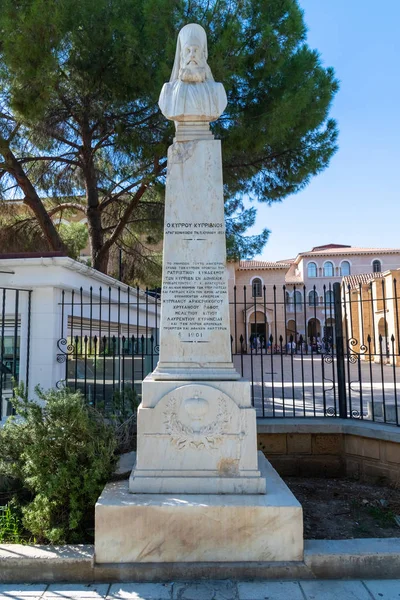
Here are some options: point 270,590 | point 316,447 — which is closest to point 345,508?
point 316,447

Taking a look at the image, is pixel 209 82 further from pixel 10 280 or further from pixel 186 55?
pixel 10 280

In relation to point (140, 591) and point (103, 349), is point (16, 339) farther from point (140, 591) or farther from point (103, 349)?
point (140, 591)

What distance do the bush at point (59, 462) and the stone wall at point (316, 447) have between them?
2.07m

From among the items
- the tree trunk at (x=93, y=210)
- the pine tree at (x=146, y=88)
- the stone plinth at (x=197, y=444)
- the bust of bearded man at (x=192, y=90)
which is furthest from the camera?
the tree trunk at (x=93, y=210)

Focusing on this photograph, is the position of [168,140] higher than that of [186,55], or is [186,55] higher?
[168,140]

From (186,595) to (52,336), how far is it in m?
3.58

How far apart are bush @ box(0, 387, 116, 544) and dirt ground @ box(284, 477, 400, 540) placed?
→ 68.2 inches

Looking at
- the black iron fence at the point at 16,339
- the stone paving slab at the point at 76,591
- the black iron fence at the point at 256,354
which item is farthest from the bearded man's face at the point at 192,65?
the stone paving slab at the point at 76,591

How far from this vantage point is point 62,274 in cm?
539

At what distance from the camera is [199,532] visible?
2711 millimetres

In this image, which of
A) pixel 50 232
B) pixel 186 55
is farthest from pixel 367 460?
pixel 50 232

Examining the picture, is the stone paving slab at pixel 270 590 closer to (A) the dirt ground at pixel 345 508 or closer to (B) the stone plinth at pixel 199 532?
(B) the stone plinth at pixel 199 532

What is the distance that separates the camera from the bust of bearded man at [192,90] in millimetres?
3547

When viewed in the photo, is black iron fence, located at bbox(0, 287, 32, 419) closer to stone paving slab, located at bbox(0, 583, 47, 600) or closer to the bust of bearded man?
stone paving slab, located at bbox(0, 583, 47, 600)
